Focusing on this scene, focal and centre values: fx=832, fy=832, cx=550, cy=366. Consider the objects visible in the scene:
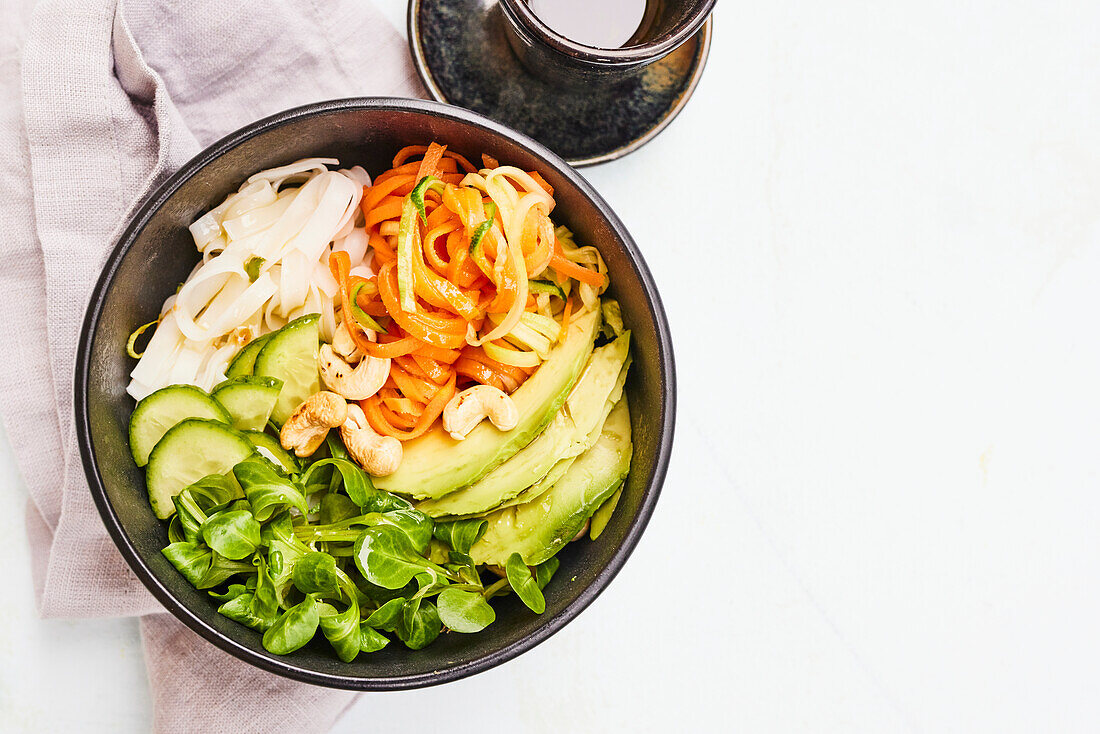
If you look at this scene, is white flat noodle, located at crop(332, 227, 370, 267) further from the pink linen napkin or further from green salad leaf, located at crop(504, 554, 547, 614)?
green salad leaf, located at crop(504, 554, 547, 614)

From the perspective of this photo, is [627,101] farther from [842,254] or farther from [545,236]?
[842,254]

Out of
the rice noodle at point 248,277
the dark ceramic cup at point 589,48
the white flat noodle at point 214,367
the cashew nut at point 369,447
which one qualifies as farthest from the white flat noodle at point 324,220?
the dark ceramic cup at point 589,48

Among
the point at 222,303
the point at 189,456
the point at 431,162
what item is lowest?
the point at 189,456

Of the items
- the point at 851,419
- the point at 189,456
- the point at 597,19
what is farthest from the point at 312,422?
the point at 851,419

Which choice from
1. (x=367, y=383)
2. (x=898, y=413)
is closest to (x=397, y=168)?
(x=367, y=383)

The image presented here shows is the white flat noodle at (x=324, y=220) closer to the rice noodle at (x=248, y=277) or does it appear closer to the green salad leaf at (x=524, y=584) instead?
the rice noodle at (x=248, y=277)

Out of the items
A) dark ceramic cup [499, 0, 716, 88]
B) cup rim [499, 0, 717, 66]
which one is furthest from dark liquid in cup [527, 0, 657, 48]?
cup rim [499, 0, 717, 66]

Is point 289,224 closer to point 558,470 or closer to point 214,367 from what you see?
point 214,367
